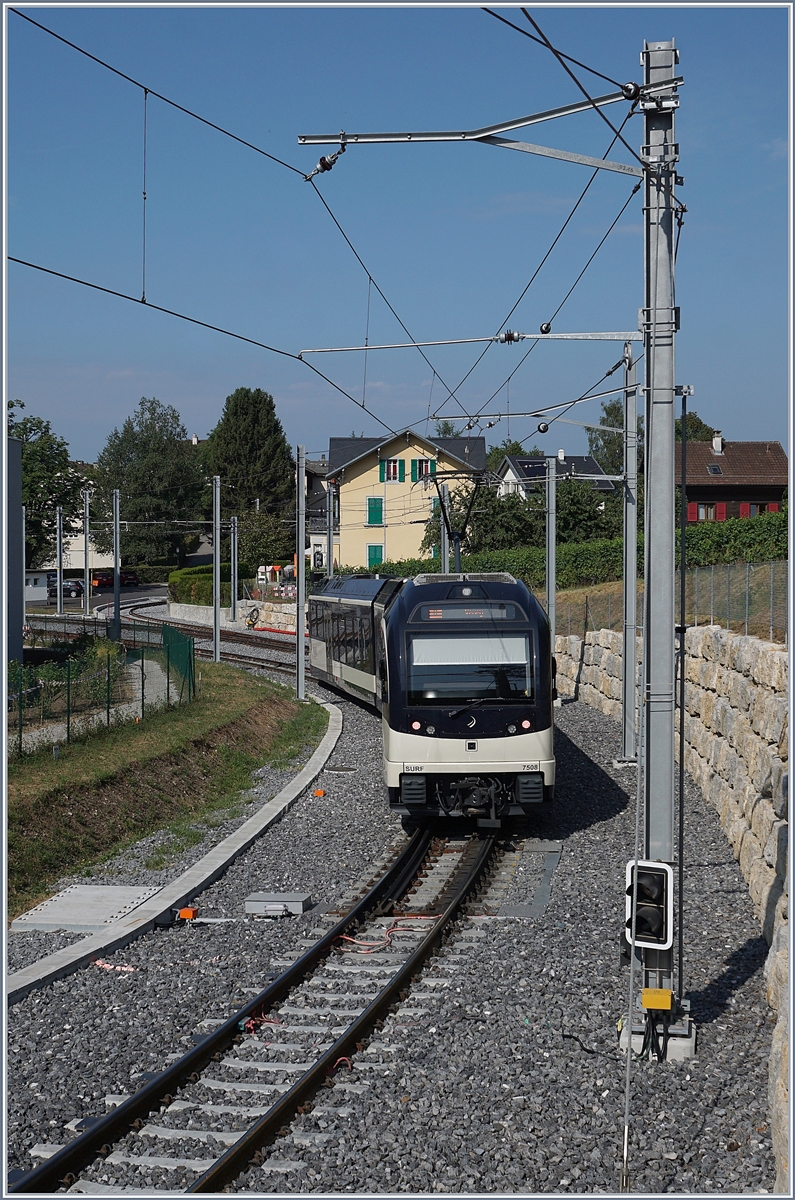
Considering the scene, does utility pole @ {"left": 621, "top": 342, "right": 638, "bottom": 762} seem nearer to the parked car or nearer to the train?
the train

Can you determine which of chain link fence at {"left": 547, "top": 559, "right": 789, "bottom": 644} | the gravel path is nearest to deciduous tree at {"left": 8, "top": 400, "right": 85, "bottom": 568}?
chain link fence at {"left": 547, "top": 559, "right": 789, "bottom": 644}

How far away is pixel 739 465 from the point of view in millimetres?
68312

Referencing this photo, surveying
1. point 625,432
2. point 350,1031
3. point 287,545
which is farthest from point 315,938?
point 287,545

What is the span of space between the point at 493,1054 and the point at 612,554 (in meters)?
41.3

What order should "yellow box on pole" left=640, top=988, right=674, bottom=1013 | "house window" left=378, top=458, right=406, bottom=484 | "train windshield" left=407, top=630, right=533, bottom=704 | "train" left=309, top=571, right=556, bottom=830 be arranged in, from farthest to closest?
"house window" left=378, top=458, right=406, bottom=484
"train windshield" left=407, top=630, right=533, bottom=704
"train" left=309, top=571, right=556, bottom=830
"yellow box on pole" left=640, top=988, right=674, bottom=1013

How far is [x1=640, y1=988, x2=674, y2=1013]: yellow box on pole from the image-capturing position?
7.34 meters

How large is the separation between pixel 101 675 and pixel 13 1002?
1192 centimetres

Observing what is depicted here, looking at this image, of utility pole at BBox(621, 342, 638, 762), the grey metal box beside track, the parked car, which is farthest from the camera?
the parked car

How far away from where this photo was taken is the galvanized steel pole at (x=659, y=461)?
7582 mm

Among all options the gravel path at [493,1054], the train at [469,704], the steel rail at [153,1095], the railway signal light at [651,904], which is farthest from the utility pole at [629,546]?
the railway signal light at [651,904]

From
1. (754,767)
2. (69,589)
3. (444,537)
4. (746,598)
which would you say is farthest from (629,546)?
(69,589)

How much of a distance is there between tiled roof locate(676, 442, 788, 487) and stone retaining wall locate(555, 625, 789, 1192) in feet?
155

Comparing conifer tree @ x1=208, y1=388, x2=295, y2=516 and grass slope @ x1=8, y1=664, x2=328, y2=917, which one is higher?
conifer tree @ x1=208, y1=388, x2=295, y2=516

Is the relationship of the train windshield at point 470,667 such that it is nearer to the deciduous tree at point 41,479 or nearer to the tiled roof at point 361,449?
the deciduous tree at point 41,479
